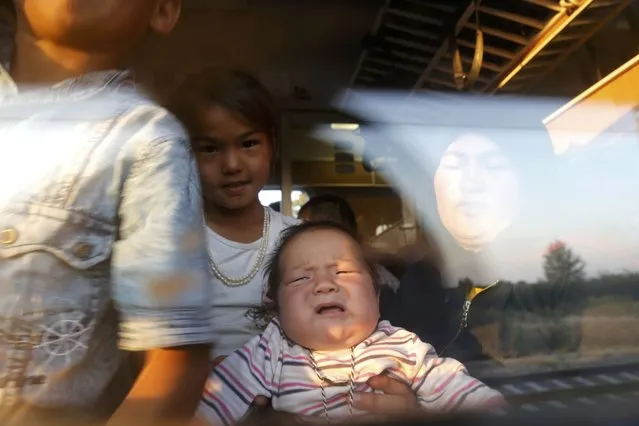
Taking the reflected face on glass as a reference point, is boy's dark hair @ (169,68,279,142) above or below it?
above

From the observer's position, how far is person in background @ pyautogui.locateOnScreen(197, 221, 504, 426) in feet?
3.14

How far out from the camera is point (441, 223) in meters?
1.28

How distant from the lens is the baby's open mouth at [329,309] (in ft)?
3.34

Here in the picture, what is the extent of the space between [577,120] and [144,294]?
94 centimetres

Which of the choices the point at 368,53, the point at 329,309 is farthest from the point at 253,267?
the point at 368,53

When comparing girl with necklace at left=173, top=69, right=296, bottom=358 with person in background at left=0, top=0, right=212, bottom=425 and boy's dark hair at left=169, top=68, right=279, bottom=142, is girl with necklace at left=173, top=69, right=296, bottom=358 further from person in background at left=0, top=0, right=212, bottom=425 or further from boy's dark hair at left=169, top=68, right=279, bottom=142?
person in background at left=0, top=0, right=212, bottom=425

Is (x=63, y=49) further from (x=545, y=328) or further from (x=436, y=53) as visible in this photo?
(x=545, y=328)

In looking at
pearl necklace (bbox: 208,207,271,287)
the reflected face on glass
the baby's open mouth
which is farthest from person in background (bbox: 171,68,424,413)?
the reflected face on glass

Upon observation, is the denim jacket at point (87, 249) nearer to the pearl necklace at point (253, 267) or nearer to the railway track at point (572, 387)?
the pearl necklace at point (253, 267)

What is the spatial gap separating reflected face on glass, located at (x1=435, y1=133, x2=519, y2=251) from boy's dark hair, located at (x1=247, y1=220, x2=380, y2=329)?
24 cm

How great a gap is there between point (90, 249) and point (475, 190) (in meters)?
0.72

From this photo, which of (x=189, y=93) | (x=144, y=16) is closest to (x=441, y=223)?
(x=189, y=93)

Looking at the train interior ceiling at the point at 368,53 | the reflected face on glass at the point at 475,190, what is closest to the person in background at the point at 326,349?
the train interior ceiling at the point at 368,53

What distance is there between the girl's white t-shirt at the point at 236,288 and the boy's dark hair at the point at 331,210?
0.05 metres
